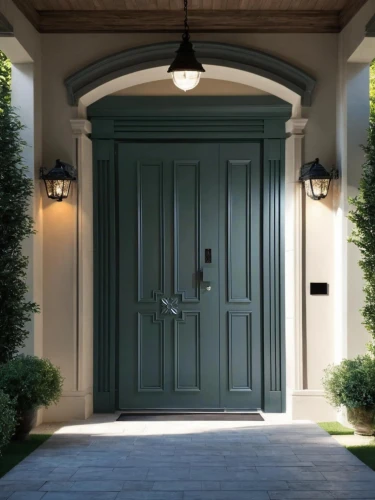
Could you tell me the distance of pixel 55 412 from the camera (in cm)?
753

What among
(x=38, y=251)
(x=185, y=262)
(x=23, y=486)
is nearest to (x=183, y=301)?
(x=185, y=262)

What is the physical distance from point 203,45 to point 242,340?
8.93ft

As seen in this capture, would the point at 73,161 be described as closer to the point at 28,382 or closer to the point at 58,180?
the point at 58,180

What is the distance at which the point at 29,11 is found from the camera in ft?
23.3

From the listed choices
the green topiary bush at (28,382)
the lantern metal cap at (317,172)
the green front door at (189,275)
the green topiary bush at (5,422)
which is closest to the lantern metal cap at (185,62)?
the lantern metal cap at (317,172)

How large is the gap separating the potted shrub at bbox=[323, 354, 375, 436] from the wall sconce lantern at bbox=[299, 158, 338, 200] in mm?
1481

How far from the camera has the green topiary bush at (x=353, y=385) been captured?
255 inches

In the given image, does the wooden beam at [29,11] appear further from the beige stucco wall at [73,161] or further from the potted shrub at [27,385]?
the potted shrub at [27,385]

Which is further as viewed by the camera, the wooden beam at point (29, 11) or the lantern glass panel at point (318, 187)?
the lantern glass panel at point (318, 187)

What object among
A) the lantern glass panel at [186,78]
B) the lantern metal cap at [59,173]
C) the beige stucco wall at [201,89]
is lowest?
the lantern metal cap at [59,173]

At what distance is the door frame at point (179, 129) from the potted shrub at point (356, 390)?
1238mm

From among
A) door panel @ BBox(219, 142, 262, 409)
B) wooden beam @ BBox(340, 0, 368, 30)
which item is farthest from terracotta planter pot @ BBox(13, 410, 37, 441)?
wooden beam @ BBox(340, 0, 368, 30)

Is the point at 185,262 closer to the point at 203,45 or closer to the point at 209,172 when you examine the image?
the point at 209,172

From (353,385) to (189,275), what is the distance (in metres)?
2.16
